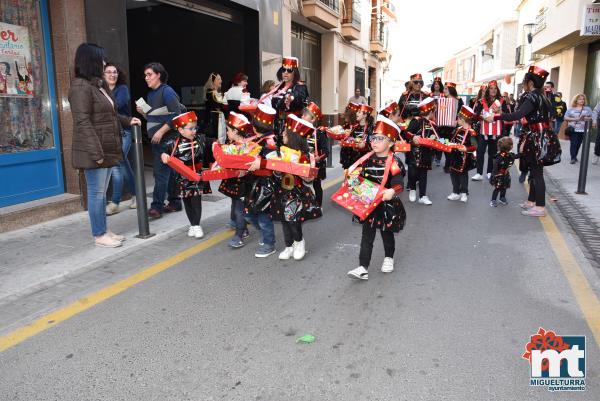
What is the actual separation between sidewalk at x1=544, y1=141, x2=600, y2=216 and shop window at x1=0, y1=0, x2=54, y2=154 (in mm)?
7494

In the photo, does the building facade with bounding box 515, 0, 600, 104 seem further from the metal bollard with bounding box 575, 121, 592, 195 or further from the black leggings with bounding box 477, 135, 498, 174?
the metal bollard with bounding box 575, 121, 592, 195

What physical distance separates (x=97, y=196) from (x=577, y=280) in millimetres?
4679

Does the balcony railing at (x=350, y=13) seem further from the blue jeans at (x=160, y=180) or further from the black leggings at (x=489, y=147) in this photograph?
the blue jeans at (x=160, y=180)

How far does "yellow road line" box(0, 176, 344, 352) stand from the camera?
3.38m

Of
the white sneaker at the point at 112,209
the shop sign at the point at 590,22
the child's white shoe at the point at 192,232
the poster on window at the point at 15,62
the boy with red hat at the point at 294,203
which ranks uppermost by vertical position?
the shop sign at the point at 590,22

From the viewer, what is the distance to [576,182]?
9.40m

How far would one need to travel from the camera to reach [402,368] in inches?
115

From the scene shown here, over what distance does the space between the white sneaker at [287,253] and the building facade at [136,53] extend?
3.28 m

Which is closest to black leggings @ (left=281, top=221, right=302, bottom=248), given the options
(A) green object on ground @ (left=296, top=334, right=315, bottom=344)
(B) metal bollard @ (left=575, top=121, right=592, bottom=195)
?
(A) green object on ground @ (left=296, top=334, right=315, bottom=344)

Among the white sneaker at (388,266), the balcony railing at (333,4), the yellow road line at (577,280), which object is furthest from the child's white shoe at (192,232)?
the balcony railing at (333,4)

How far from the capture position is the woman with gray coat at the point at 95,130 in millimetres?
4816

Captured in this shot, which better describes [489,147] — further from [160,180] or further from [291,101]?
[160,180]

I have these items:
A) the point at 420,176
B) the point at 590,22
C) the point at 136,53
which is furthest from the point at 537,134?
the point at 136,53

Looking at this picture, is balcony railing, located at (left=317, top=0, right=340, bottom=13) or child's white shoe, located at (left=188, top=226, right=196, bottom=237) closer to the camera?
child's white shoe, located at (left=188, top=226, right=196, bottom=237)
